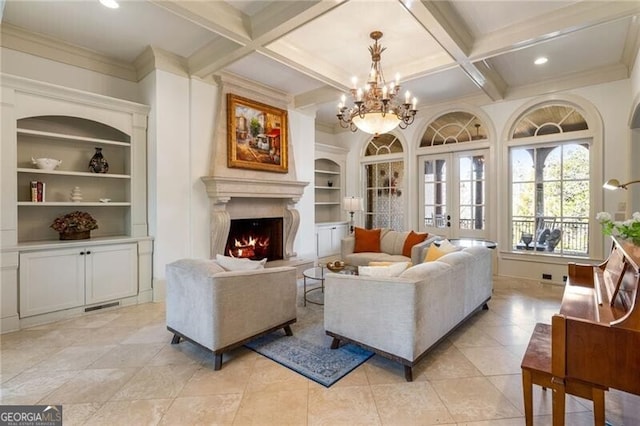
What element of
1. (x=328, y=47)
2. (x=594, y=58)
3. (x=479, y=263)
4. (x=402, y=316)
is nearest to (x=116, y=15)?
(x=328, y=47)

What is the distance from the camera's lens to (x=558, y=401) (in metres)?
1.53

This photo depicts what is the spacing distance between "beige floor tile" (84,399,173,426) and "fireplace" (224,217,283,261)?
3088 mm

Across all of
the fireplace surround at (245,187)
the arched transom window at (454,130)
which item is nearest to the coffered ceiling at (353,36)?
the fireplace surround at (245,187)

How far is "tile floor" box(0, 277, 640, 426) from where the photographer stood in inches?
74.2

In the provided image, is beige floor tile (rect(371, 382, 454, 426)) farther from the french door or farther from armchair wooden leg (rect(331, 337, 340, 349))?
the french door

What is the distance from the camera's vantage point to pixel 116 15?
323 centimetres

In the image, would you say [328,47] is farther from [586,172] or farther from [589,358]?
[586,172]

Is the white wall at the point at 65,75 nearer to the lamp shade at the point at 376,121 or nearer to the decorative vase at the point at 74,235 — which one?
the decorative vase at the point at 74,235

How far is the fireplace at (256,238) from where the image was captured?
5129mm

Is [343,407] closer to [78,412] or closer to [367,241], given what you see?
[78,412]

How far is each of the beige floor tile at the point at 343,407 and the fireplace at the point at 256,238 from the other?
11.0 ft

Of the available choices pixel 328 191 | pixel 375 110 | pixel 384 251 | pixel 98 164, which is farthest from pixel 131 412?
pixel 328 191

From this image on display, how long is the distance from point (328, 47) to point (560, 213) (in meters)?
4.41

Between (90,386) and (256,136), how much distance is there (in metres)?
3.75
